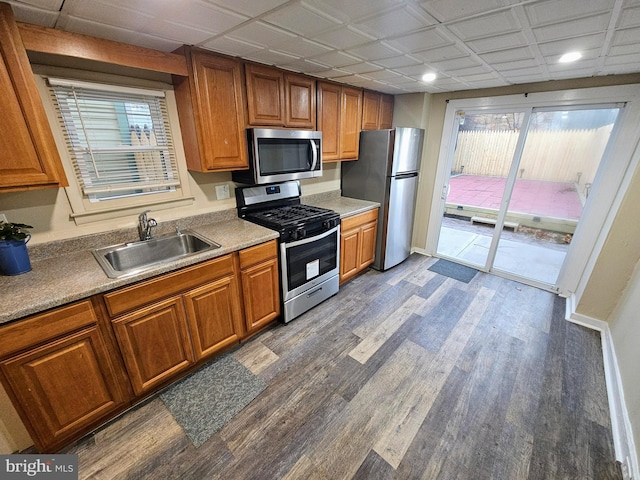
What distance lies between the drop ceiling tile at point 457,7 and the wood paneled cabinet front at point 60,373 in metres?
2.18

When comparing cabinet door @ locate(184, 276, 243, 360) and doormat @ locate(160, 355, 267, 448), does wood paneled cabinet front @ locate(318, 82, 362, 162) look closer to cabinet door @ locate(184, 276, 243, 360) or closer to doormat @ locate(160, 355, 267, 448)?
cabinet door @ locate(184, 276, 243, 360)

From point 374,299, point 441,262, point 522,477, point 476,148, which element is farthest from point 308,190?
point 522,477

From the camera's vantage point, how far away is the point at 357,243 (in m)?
3.05

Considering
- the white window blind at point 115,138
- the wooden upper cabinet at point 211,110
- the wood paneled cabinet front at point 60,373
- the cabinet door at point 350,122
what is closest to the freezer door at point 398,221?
the cabinet door at point 350,122

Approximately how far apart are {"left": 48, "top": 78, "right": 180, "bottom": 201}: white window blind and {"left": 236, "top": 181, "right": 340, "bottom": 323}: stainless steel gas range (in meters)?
0.70

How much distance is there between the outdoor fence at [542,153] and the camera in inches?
103

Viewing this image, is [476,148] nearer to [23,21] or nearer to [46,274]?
[23,21]

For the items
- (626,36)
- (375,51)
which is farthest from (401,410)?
(626,36)

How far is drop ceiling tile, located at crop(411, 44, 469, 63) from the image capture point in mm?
1641

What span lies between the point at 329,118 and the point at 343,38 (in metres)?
1.20

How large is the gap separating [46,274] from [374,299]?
102 inches

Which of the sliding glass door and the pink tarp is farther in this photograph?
the pink tarp

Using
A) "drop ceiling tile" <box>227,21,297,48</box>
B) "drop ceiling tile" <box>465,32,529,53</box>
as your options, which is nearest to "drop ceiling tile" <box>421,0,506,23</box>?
"drop ceiling tile" <box>465,32,529,53</box>

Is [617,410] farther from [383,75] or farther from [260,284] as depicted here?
[383,75]
